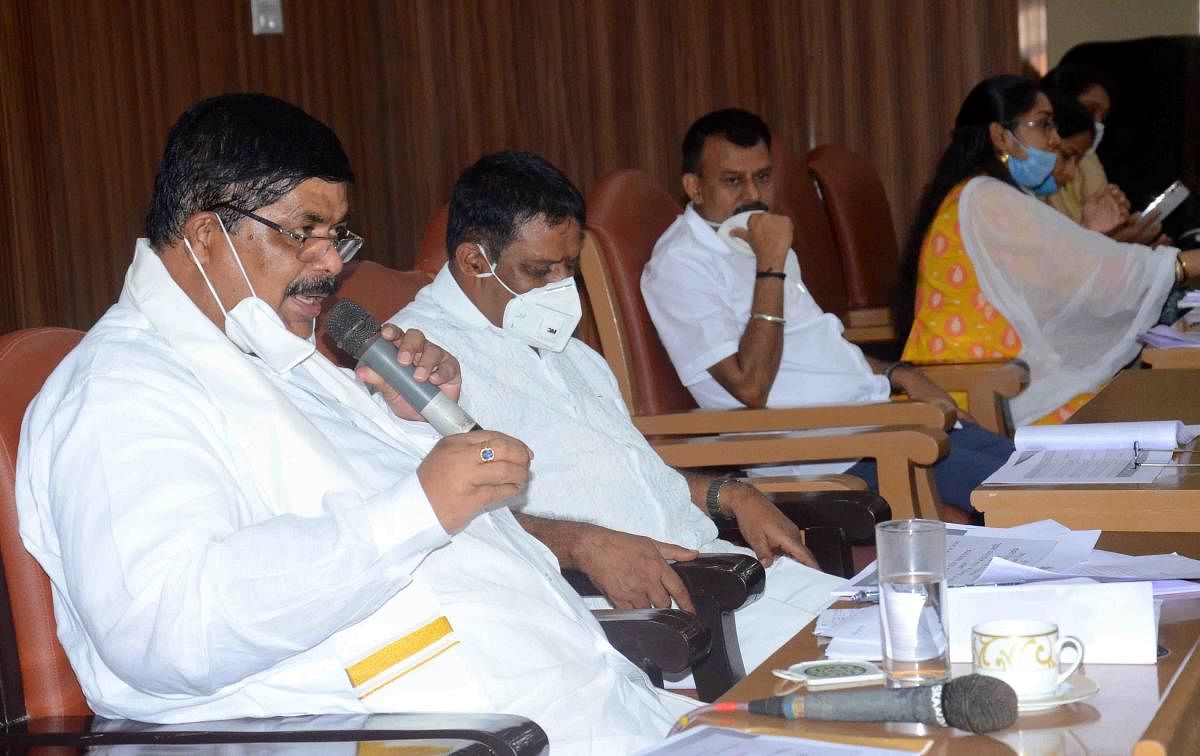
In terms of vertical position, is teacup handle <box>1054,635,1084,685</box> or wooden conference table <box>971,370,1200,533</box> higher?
teacup handle <box>1054,635,1084,685</box>

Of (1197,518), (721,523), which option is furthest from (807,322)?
(1197,518)

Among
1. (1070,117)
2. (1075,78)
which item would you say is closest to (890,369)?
(1070,117)

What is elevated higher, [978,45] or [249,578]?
[978,45]

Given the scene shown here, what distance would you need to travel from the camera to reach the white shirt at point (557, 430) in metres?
2.19

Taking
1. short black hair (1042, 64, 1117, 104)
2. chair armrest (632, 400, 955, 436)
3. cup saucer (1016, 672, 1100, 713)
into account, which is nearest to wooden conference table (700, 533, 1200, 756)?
cup saucer (1016, 672, 1100, 713)

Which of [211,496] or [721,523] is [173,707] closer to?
[211,496]

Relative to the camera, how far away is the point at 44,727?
139 cm

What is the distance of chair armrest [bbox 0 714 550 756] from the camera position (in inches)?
47.4

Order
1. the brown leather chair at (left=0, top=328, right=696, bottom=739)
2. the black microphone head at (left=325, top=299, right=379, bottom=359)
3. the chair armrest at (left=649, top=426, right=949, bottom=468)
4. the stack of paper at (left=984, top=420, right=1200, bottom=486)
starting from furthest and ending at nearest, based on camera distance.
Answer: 1. the chair armrest at (left=649, top=426, right=949, bottom=468)
2. the stack of paper at (left=984, top=420, right=1200, bottom=486)
3. the black microphone head at (left=325, top=299, right=379, bottom=359)
4. the brown leather chair at (left=0, top=328, right=696, bottom=739)

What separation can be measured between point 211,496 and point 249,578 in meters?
0.10

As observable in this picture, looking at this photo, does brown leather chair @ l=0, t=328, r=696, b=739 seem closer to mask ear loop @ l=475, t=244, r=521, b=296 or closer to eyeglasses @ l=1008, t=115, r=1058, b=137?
mask ear loop @ l=475, t=244, r=521, b=296

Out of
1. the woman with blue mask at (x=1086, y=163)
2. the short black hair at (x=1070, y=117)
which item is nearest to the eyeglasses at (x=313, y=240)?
the woman with blue mask at (x=1086, y=163)

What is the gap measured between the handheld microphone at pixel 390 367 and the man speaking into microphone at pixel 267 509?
0.03 metres

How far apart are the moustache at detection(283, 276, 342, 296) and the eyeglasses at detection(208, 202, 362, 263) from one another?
0.09ft
